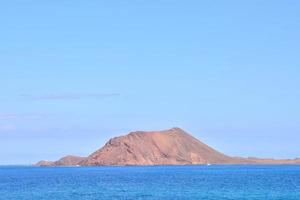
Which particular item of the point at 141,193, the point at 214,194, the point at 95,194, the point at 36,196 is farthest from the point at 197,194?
the point at 36,196

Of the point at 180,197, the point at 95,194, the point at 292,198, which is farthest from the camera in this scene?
the point at 95,194

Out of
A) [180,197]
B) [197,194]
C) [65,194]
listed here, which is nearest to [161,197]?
[180,197]

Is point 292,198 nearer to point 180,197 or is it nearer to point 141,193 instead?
point 180,197

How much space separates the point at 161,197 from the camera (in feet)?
269

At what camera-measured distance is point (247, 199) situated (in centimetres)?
7956

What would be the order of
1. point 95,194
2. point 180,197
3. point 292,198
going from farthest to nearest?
point 95,194 < point 180,197 < point 292,198

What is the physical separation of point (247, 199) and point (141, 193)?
55.4 feet

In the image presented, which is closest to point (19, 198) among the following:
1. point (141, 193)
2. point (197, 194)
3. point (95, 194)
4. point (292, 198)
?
point (95, 194)

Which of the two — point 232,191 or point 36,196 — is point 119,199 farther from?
point 232,191

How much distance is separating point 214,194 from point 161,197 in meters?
9.41

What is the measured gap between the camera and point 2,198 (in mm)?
87000

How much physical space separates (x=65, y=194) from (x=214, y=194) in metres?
19.9

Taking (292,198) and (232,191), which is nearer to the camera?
(292,198)

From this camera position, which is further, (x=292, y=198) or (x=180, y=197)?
(x=180, y=197)
